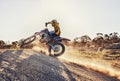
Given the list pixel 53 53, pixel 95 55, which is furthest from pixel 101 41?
pixel 53 53

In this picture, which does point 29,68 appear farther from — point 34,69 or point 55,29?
point 55,29

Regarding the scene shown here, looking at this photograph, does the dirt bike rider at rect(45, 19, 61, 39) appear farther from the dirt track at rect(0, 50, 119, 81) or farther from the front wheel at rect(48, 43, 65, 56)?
the dirt track at rect(0, 50, 119, 81)

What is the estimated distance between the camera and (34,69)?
41.1ft

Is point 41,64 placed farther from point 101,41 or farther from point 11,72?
point 101,41

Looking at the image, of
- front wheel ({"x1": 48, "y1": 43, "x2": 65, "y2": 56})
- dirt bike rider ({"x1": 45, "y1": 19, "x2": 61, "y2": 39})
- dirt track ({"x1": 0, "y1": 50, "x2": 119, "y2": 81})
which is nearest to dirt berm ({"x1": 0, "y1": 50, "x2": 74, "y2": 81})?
dirt track ({"x1": 0, "y1": 50, "x2": 119, "y2": 81})

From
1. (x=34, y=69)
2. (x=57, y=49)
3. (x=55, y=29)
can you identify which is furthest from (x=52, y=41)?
(x=34, y=69)

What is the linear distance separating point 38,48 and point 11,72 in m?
9.43

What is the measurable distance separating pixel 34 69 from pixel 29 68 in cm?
25

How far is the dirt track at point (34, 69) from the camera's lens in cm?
1141

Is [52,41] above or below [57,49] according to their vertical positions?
above

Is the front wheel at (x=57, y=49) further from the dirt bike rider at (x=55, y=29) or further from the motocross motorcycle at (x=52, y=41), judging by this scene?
the dirt bike rider at (x=55, y=29)

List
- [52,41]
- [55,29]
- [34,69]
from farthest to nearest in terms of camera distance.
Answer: [52,41] < [55,29] < [34,69]

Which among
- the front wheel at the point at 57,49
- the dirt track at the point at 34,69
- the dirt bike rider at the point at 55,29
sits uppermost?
the dirt bike rider at the point at 55,29

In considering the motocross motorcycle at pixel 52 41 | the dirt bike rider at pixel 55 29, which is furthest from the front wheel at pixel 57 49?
the dirt bike rider at pixel 55 29
